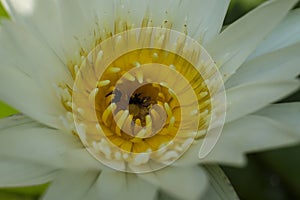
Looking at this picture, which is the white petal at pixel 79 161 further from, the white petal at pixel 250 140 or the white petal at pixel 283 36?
the white petal at pixel 283 36

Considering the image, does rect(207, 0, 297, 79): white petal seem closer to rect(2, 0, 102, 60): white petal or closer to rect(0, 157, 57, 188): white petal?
rect(2, 0, 102, 60): white petal

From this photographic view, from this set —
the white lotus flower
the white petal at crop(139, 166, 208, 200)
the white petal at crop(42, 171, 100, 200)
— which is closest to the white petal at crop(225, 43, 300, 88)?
the white lotus flower

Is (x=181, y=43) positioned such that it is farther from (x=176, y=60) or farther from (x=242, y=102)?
(x=242, y=102)

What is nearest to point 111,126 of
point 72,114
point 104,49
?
point 72,114

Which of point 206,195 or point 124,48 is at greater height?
point 124,48

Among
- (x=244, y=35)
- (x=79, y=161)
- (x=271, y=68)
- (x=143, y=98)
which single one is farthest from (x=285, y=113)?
(x=79, y=161)

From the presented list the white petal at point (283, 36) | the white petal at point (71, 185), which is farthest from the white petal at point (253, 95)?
the white petal at point (71, 185)
